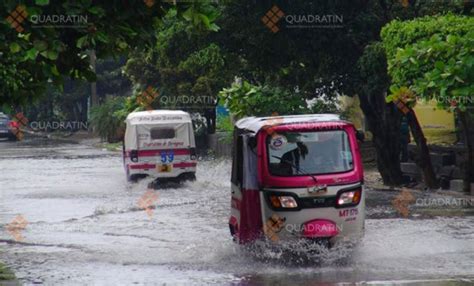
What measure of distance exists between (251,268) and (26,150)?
35.8 metres

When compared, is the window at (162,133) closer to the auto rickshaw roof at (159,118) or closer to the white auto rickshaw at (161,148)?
the white auto rickshaw at (161,148)

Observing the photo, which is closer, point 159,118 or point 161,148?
point 161,148

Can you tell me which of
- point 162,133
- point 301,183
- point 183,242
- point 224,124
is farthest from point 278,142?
point 224,124

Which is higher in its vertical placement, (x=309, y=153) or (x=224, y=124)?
(x=309, y=153)

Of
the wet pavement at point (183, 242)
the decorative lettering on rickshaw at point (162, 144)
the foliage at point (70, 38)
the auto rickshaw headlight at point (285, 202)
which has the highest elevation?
the foliage at point (70, 38)

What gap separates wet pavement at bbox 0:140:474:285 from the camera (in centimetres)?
1334

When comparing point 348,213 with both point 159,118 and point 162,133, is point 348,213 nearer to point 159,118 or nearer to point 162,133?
point 162,133

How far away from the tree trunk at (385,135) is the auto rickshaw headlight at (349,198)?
1326 cm

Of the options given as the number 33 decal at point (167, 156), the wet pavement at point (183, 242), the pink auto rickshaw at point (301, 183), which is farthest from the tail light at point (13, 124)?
the pink auto rickshaw at point (301, 183)

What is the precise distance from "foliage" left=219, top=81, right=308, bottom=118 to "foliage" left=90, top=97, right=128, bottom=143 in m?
22.9

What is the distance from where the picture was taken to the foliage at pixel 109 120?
52234 millimetres

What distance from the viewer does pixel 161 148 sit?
29391 mm

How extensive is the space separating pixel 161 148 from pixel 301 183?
1580cm

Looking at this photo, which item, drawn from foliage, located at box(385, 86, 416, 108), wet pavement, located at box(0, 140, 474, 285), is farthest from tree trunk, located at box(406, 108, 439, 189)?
foliage, located at box(385, 86, 416, 108)
